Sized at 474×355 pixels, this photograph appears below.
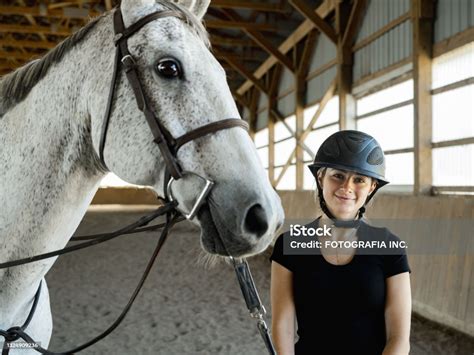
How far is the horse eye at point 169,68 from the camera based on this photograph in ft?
4.41

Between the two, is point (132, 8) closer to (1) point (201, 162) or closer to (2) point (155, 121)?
(2) point (155, 121)

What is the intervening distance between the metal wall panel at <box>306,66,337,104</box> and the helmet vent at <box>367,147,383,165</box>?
821cm

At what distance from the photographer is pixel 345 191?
143cm

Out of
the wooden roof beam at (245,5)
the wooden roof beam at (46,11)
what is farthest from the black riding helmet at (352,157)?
the wooden roof beam at (46,11)

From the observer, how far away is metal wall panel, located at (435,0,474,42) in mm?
5242

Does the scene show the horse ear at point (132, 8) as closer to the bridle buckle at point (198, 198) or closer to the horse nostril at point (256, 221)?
the bridle buckle at point (198, 198)

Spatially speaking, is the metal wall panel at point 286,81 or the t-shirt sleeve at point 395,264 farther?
the metal wall panel at point 286,81

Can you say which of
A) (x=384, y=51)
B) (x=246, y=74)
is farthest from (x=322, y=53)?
(x=246, y=74)

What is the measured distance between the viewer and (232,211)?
1.27 metres

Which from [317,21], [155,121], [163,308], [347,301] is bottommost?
[163,308]

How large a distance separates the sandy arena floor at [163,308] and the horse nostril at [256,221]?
283 cm

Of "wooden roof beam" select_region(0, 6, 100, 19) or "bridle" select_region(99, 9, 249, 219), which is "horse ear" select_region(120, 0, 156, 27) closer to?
"bridle" select_region(99, 9, 249, 219)

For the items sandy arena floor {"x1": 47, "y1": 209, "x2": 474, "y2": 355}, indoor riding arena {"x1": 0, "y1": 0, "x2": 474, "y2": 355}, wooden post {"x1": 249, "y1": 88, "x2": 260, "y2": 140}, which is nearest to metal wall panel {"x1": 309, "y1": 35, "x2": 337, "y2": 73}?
indoor riding arena {"x1": 0, "y1": 0, "x2": 474, "y2": 355}

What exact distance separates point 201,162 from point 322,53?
30.3ft
